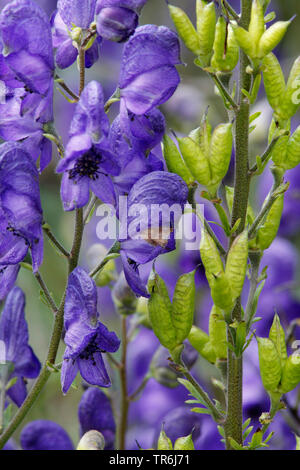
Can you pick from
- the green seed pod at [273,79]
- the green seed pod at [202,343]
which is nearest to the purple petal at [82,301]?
the green seed pod at [202,343]

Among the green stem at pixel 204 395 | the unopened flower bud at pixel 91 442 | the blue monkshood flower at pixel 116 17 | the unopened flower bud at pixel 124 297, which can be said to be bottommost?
the unopened flower bud at pixel 91 442

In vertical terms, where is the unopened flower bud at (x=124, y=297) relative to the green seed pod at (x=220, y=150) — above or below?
below

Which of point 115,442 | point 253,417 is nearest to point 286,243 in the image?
point 253,417

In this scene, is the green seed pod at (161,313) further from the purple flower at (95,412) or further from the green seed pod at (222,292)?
the purple flower at (95,412)

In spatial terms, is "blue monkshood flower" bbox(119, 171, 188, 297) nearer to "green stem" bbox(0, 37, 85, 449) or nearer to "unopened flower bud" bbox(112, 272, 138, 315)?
"green stem" bbox(0, 37, 85, 449)

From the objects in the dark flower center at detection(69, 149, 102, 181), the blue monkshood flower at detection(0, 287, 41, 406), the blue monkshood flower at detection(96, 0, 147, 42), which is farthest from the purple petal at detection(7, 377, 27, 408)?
the blue monkshood flower at detection(96, 0, 147, 42)

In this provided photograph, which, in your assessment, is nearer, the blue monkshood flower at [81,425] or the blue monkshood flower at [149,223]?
the blue monkshood flower at [149,223]

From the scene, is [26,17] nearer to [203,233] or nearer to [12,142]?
[12,142]
